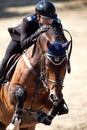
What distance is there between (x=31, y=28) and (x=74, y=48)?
369 inches

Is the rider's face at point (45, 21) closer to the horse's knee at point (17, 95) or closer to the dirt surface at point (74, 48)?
the horse's knee at point (17, 95)

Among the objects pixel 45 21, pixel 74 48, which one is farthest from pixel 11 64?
pixel 74 48

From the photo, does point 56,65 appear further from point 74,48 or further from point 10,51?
point 74,48

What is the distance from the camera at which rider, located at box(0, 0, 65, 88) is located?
21.4 feet

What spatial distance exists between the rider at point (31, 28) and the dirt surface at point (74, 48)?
10.7 feet

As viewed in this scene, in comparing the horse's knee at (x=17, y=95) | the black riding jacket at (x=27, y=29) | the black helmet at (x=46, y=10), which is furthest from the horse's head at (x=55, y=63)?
the horse's knee at (x=17, y=95)

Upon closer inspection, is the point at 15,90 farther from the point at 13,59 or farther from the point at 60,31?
the point at 60,31

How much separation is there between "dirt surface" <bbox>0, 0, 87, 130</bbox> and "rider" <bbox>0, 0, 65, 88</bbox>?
10.7 feet

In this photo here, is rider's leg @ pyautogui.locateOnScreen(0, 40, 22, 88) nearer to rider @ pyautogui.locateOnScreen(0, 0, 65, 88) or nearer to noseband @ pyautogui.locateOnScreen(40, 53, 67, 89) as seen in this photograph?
rider @ pyautogui.locateOnScreen(0, 0, 65, 88)

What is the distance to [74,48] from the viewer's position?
16.2 metres

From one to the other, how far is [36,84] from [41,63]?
0.50m

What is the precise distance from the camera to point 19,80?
7.01 m

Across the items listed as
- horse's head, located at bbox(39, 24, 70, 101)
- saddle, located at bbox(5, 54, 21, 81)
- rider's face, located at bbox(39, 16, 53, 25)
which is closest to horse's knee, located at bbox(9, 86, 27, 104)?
saddle, located at bbox(5, 54, 21, 81)

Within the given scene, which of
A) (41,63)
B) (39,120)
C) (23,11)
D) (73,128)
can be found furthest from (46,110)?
(23,11)
